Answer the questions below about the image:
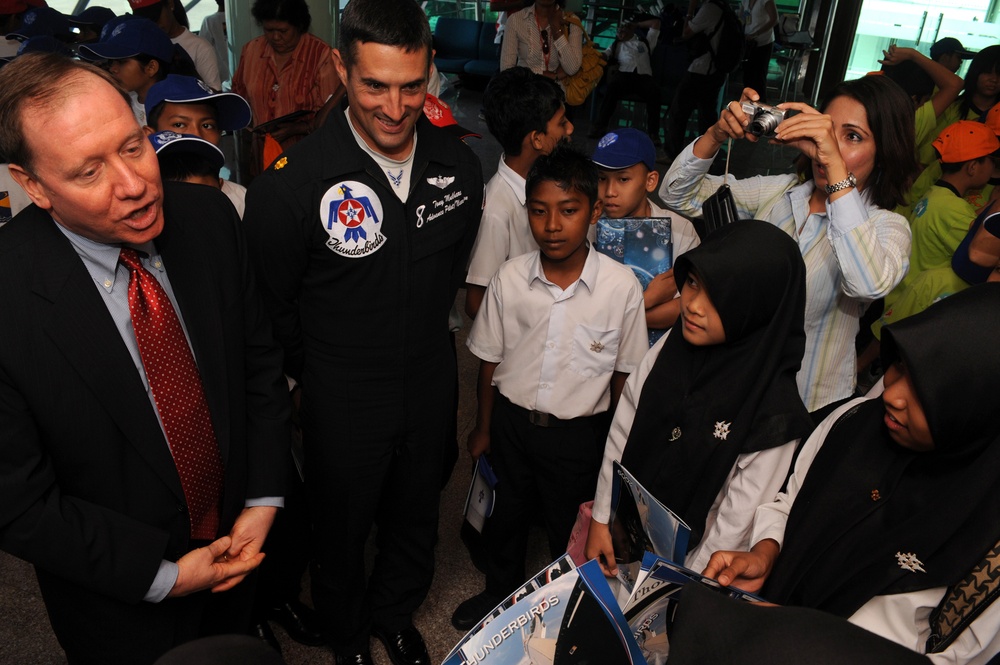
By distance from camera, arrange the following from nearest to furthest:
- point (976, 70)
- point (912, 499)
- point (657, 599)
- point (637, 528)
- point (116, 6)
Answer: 1. point (657, 599)
2. point (912, 499)
3. point (637, 528)
4. point (976, 70)
5. point (116, 6)

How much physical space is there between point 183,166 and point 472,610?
1799 millimetres

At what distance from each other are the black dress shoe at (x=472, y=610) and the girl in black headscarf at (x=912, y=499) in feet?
4.03

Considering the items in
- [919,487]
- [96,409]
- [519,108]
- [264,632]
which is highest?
[519,108]

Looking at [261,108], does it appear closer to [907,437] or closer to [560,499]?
[560,499]

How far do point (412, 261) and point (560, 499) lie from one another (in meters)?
0.97

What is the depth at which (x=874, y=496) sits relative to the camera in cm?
153

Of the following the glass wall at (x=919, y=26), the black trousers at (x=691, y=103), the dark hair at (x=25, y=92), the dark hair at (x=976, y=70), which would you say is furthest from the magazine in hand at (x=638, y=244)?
the glass wall at (x=919, y=26)

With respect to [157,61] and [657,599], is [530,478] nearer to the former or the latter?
[657,599]

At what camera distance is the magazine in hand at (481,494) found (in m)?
2.49

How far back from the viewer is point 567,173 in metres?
2.27

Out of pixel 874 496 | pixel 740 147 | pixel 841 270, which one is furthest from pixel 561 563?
pixel 740 147

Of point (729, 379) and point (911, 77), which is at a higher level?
point (911, 77)

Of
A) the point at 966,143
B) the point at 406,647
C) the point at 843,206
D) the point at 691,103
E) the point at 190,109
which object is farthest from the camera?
the point at 691,103

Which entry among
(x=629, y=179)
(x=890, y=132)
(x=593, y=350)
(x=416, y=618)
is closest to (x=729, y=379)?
(x=593, y=350)
